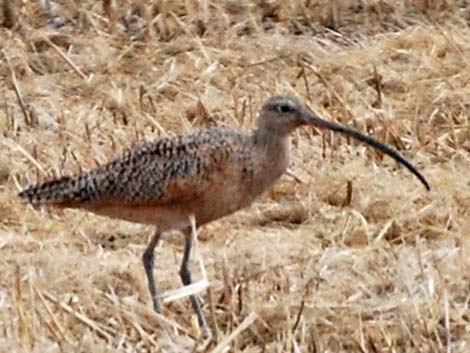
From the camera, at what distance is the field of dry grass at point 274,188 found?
6785 millimetres

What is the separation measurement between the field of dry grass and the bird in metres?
0.30

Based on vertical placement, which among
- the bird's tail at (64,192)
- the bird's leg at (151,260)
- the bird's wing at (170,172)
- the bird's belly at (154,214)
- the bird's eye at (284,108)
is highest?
the bird's eye at (284,108)

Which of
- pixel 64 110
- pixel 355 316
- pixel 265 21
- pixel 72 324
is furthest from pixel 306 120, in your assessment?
pixel 265 21

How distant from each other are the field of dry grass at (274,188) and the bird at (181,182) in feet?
0.98

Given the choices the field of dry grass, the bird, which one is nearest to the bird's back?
the bird

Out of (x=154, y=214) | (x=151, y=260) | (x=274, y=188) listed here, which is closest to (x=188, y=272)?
(x=151, y=260)

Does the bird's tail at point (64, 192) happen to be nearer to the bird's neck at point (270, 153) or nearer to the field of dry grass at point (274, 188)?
the field of dry grass at point (274, 188)

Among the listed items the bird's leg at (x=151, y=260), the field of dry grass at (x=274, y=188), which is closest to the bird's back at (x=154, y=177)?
the bird's leg at (x=151, y=260)

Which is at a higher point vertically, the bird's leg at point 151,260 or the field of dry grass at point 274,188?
the bird's leg at point 151,260

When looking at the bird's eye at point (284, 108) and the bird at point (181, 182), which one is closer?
the bird at point (181, 182)

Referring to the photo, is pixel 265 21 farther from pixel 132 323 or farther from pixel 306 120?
pixel 132 323

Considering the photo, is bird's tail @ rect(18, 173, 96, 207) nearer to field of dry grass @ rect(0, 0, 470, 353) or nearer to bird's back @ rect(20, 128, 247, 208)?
bird's back @ rect(20, 128, 247, 208)

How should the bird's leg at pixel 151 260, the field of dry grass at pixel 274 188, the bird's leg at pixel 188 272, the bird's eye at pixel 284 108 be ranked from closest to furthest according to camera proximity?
the field of dry grass at pixel 274 188 → the bird's leg at pixel 188 272 → the bird's leg at pixel 151 260 → the bird's eye at pixel 284 108

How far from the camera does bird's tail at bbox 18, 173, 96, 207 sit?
7.39 m
